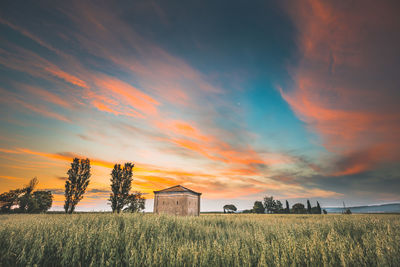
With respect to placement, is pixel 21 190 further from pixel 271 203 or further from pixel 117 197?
pixel 271 203

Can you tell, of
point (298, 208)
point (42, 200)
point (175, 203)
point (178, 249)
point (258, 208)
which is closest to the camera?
point (178, 249)

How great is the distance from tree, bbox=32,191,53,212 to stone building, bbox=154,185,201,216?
2990 cm

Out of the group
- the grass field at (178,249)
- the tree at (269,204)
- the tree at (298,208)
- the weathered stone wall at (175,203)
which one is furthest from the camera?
the tree at (269,204)

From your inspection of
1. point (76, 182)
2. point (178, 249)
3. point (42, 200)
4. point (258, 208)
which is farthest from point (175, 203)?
point (258, 208)

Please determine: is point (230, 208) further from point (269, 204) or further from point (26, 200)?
point (26, 200)

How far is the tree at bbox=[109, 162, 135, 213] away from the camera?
35.2 meters

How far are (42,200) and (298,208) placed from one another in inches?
4474

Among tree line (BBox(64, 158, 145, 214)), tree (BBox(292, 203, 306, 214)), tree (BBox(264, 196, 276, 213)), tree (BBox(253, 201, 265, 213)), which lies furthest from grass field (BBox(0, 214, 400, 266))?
tree (BBox(264, 196, 276, 213))

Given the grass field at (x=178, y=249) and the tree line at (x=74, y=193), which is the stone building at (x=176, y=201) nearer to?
the tree line at (x=74, y=193)

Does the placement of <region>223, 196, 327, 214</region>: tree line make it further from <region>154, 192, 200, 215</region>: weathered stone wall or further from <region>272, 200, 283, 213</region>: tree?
<region>154, 192, 200, 215</region>: weathered stone wall

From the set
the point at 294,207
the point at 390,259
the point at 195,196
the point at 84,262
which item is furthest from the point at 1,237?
the point at 294,207

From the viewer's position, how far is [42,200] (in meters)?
40.2

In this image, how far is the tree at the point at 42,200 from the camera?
126ft

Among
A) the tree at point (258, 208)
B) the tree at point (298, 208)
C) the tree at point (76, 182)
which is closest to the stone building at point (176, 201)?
the tree at point (76, 182)
